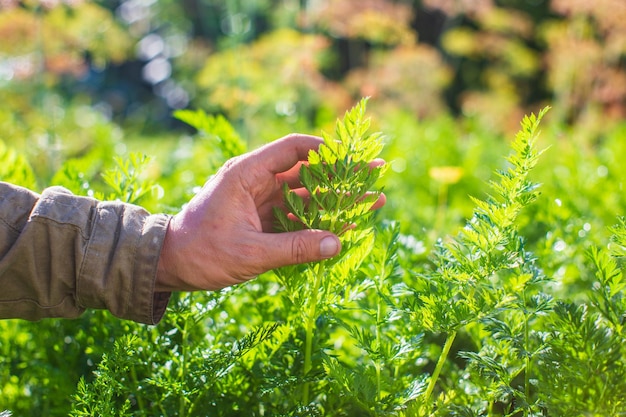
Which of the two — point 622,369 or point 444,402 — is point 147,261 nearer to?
point 444,402

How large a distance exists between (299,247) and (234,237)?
112 millimetres

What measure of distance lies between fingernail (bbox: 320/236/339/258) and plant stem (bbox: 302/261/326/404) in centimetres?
6

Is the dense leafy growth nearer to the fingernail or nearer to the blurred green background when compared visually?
the fingernail

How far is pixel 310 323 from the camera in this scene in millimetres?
1105

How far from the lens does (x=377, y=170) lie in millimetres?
1031

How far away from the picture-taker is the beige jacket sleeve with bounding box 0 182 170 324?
1084 mm

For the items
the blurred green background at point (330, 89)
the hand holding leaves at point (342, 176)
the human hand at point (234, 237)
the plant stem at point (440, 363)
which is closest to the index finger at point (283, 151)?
the human hand at point (234, 237)

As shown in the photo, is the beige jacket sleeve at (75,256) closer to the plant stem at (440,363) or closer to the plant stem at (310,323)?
the plant stem at (310,323)

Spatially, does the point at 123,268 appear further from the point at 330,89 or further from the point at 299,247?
the point at 330,89

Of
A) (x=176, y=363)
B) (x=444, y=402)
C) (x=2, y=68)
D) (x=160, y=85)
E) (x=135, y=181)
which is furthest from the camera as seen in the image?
(x=160, y=85)

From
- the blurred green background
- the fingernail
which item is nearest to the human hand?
the fingernail

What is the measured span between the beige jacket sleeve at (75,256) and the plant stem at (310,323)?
263 mm

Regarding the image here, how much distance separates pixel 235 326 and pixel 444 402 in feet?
1.71

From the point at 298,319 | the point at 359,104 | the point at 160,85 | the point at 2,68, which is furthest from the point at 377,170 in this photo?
the point at 160,85
